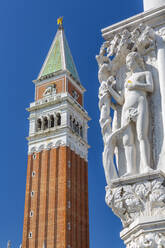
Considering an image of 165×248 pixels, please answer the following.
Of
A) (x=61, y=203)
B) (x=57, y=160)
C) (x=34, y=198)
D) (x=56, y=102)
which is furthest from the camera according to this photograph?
(x=56, y=102)

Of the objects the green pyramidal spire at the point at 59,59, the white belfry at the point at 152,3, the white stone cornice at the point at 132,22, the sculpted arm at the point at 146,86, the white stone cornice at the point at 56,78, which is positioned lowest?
the sculpted arm at the point at 146,86

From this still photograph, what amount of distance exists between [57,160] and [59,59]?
1061 cm

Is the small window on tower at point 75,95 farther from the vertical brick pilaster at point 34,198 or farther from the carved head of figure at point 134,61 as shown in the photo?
the carved head of figure at point 134,61

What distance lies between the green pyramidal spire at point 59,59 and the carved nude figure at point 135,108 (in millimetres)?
34606

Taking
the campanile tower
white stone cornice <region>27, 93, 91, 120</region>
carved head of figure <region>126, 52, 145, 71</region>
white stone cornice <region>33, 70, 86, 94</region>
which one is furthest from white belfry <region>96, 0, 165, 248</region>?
white stone cornice <region>33, 70, 86, 94</region>

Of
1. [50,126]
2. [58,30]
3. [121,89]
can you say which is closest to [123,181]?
[121,89]

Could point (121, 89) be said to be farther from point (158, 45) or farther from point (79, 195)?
point (79, 195)

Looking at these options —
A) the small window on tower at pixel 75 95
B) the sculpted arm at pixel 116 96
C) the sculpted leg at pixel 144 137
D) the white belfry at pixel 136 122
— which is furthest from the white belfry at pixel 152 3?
the small window on tower at pixel 75 95

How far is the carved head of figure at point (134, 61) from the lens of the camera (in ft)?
10.7

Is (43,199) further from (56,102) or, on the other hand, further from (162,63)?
(162,63)

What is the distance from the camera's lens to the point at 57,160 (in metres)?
33.5

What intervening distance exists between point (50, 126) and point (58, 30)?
38.7 feet

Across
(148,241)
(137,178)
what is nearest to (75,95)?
(137,178)

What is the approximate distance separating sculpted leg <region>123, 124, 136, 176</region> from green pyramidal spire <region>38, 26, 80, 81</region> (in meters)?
34.9
